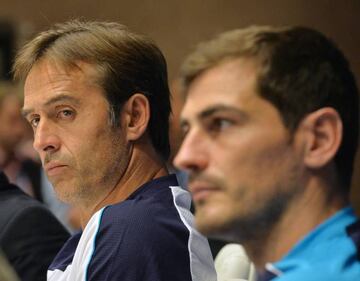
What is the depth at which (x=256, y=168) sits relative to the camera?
213 centimetres

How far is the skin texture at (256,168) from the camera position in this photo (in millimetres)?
2121

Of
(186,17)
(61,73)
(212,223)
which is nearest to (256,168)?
(212,223)

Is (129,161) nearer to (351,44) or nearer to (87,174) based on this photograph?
(87,174)

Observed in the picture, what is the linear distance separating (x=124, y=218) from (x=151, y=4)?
5920 mm

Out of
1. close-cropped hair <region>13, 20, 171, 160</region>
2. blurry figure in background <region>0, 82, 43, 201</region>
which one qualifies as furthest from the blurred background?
close-cropped hair <region>13, 20, 171, 160</region>

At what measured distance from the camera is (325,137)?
6.95 feet

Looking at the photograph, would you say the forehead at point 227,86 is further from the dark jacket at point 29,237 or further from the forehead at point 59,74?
the dark jacket at point 29,237

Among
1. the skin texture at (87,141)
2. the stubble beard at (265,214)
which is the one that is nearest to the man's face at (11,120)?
the skin texture at (87,141)

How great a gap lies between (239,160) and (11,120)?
4530mm

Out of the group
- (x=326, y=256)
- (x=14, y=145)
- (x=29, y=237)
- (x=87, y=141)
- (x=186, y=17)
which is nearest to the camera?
(x=326, y=256)

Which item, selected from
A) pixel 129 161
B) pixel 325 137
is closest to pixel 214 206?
pixel 325 137

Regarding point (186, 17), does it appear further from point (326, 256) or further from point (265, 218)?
point (326, 256)

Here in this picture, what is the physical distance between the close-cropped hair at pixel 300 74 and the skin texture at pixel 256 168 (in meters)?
0.02

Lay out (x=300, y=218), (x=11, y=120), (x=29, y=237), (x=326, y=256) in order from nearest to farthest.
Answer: (x=326, y=256), (x=300, y=218), (x=29, y=237), (x=11, y=120)
